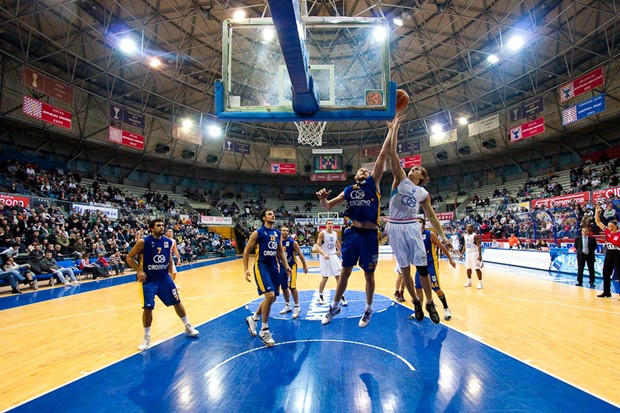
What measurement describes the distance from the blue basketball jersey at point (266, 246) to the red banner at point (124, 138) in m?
21.1

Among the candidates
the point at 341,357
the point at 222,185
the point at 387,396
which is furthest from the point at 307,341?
the point at 222,185

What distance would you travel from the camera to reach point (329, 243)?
29.4 feet

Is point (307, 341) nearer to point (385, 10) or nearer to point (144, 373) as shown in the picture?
point (144, 373)

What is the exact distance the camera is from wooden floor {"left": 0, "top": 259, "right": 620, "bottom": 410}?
13.8 ft

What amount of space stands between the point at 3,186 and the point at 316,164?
75.4 ft

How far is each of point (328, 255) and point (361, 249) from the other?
450cm

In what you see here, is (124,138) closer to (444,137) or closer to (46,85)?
(46,85)

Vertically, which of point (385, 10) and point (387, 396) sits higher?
point (385, 10)

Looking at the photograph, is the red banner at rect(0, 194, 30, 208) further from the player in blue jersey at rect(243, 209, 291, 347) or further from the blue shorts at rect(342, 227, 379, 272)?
the blue shorts at rect(342, 227, 379, 272)

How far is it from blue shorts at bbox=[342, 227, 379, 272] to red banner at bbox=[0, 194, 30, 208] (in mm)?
16784

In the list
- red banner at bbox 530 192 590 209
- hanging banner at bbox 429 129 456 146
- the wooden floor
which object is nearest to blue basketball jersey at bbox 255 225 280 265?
the wooden floor

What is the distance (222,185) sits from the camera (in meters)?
39.4

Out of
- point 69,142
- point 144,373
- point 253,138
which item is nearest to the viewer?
point 144,373

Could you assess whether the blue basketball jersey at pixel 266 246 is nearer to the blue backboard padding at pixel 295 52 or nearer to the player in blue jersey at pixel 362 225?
the player in blue jersey at pixel 362 225
